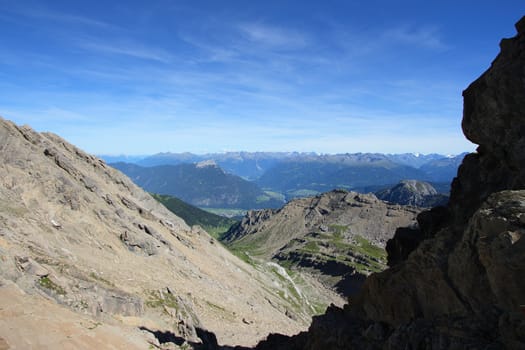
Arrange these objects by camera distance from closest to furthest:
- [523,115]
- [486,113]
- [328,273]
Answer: [523,115]
[486,113]
[328,273]

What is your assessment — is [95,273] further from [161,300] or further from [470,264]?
[470,264]

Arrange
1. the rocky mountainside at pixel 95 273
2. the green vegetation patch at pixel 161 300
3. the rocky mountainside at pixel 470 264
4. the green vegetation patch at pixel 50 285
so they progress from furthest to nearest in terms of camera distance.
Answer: the green vegetation patch at pixel 161 300, the green vegetation patch at pixel 50 285, the rocky mountainside at pixel 95 273, the rocky mountainside at pixel 470 264

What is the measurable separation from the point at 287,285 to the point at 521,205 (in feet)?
397

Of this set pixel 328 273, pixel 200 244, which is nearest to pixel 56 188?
pixel 200 244

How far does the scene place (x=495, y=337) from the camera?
65.0 feet

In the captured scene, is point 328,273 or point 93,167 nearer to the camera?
point 93,167

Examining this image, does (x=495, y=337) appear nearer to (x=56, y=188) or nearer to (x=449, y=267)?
(x=449, y=267)

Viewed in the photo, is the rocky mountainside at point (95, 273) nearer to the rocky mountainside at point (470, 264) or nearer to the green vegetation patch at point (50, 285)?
the green vegetation patch at point (50, 285)

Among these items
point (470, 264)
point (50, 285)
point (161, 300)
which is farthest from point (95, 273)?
point (470, 264)

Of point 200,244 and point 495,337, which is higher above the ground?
point 495,337

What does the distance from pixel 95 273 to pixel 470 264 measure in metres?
42.8


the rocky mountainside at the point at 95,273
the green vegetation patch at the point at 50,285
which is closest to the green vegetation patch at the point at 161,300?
the rocky mountainside at the point at 95,273

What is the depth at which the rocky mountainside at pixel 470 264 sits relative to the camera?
67.8 feet

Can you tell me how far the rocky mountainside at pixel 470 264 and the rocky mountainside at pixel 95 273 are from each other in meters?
17.5
